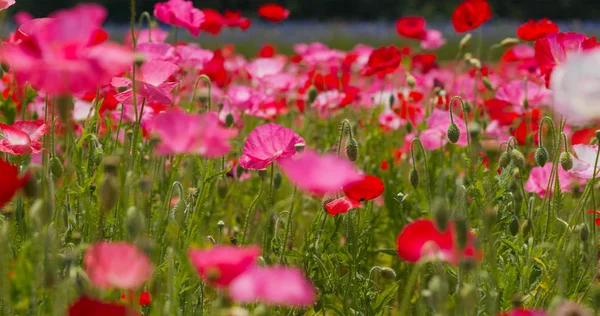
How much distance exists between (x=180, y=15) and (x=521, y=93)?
1.31 m

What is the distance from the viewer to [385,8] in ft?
67.8

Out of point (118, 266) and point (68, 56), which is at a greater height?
point (68, 56)

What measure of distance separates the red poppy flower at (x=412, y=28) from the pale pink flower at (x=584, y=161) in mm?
1298

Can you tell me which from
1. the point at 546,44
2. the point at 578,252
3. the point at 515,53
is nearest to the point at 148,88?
the point at 546,44

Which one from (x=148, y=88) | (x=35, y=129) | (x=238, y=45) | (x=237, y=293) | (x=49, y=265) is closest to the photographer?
(x=237, y=293)

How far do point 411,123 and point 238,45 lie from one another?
27.5ft

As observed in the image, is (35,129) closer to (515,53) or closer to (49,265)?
(49,265)

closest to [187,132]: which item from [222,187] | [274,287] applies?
[274,287]

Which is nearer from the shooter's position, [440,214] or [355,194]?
[440,214]

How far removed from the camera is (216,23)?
2916 mm

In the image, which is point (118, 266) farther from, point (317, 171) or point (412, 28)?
point (412, 28)

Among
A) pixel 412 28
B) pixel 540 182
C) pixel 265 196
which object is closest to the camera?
pixel 540 182

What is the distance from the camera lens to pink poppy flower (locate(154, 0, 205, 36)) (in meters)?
2.29

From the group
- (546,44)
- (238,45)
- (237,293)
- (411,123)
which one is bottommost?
(238,45)
